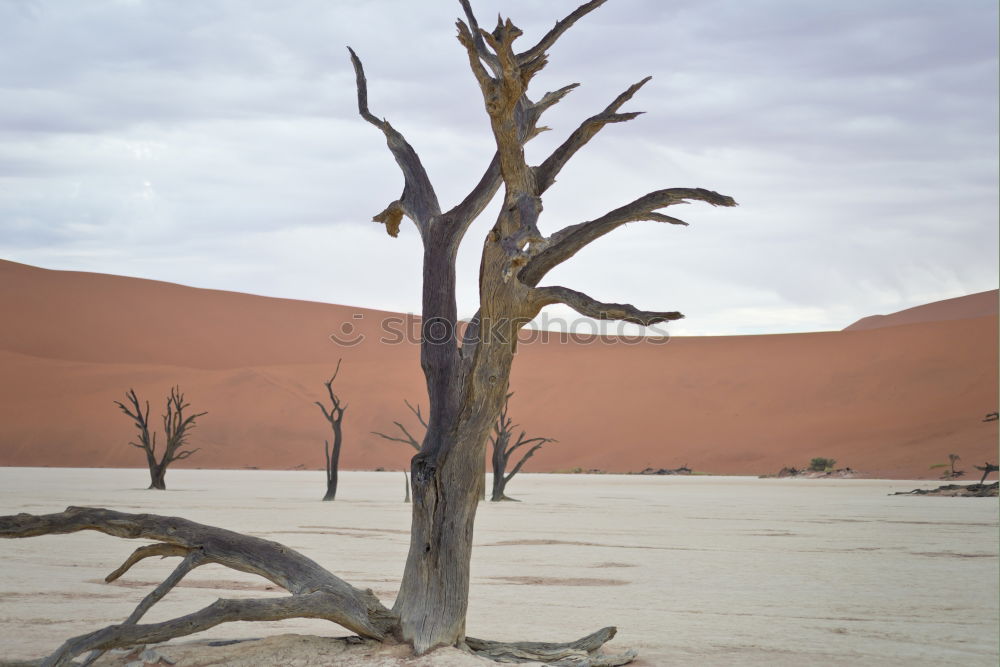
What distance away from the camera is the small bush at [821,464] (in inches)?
1741

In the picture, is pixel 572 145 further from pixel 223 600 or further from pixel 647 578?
pixel 647 578

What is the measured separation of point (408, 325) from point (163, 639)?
7456 cm

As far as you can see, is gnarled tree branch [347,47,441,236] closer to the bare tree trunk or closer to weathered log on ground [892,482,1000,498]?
the bare tree trunk

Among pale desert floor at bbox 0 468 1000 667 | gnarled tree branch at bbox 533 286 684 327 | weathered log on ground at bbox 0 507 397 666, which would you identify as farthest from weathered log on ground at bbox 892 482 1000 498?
weathered log on ground at bbox 0 507 397 666

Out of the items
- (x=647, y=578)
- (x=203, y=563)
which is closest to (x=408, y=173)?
(x=203, y=563)

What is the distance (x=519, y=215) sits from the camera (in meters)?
5.55

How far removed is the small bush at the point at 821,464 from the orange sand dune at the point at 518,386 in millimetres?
875

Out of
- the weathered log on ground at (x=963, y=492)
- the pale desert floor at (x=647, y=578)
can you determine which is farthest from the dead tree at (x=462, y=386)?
the weathered log on ground at (x=963, y=492)

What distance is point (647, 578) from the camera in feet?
33.9

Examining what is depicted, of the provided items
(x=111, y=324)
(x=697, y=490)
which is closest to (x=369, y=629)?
(x=697, y=490)

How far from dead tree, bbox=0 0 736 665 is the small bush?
40787mm

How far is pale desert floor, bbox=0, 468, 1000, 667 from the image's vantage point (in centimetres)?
698

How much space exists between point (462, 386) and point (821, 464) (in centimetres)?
4158

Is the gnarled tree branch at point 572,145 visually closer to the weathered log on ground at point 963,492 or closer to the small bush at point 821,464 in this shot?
the weathered log on ground at point 963,492
